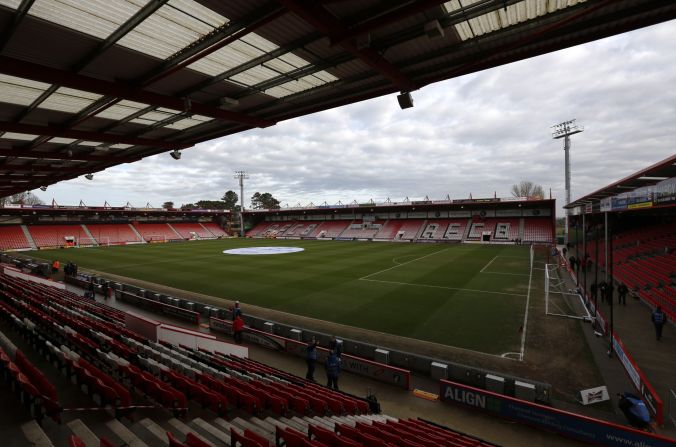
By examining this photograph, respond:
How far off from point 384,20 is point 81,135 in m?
11.2

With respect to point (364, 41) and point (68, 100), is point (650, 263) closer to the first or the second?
point (364, 41)

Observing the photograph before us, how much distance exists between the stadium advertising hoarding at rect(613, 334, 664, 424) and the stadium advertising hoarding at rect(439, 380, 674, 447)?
1.68 m

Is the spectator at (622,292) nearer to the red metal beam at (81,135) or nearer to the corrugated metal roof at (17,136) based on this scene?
the red metal beam at (81,135)

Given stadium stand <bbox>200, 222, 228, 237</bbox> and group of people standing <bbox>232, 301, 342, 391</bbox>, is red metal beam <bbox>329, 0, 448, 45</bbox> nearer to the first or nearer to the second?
group of people standing <bbox>232, 301, 342, 391</bbox>

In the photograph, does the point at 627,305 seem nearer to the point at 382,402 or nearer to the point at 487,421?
Result: the point at 487,421

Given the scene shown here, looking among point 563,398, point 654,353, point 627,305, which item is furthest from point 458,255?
point 563,398

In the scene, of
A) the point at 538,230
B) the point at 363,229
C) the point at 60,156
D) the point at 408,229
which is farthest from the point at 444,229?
the point at 60,156

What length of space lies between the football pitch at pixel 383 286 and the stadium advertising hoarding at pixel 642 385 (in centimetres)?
297

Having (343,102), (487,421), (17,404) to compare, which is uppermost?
(343,102)

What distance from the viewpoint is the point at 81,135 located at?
1105 cm

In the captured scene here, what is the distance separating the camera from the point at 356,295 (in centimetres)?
1917

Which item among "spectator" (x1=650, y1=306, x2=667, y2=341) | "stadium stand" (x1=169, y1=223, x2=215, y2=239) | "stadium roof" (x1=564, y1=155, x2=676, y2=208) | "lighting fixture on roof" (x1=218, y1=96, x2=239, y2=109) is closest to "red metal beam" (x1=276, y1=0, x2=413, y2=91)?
"lighting fixture on roof" (x1=218, y1=96, x2=239, y2=109)

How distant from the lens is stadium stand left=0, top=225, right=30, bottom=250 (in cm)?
4593

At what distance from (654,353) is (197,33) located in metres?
16.6
